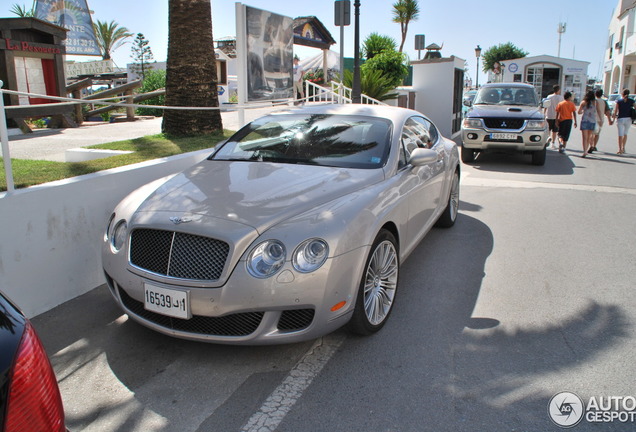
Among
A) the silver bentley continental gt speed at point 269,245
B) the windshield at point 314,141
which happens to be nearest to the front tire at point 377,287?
the silver bentley continental gt speed at point 269,245

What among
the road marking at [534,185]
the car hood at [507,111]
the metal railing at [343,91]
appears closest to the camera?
the road marking at [534,185]

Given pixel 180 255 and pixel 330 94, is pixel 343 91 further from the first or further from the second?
pixel 180 255

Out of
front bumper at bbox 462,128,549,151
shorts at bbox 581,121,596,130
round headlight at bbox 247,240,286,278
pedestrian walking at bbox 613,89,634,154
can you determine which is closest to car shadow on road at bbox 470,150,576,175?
front bumper at bbox 462,128,549,151

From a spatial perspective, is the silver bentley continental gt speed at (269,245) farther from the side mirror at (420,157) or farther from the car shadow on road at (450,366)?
the car shadow on road at (450,366)

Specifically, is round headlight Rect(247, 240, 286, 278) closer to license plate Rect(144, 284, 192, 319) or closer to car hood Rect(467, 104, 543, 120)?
license plate Rect(144, 284, 192, 319)

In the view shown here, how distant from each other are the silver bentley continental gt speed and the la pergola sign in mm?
10789

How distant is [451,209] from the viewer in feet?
21.2

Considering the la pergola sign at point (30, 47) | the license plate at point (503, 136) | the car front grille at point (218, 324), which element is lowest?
the car front grille at point (218, 324)

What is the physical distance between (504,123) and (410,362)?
365 inches

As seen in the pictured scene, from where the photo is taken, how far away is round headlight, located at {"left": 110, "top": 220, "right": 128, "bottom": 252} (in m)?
3.61

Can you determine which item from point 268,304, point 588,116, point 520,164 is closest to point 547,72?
point 588,116

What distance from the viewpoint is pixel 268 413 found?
9.41 ft

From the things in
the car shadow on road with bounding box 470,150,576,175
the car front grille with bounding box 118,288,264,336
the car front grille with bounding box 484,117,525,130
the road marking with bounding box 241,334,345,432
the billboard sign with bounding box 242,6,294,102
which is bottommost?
the road marking with bounding box 241,334,345,432

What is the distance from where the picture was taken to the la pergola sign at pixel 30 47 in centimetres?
1253
